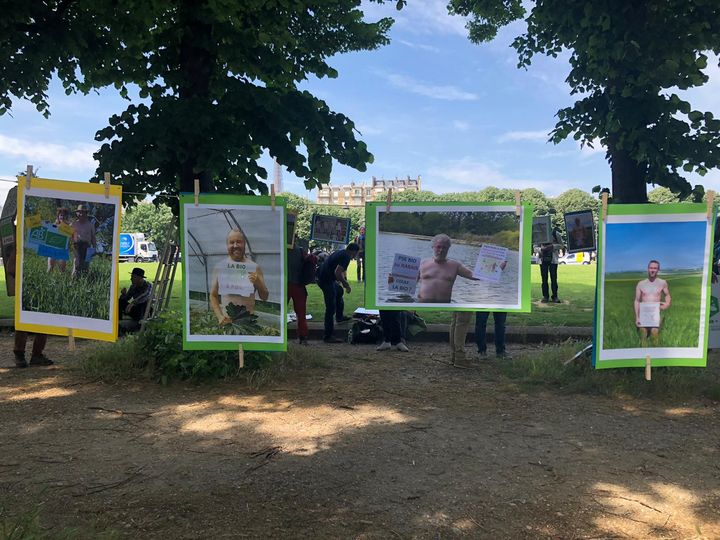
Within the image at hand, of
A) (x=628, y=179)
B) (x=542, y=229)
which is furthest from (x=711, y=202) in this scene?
(x=542, y=229)

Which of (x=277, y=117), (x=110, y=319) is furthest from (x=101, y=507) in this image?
(x=277, y=117)

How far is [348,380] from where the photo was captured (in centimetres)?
652

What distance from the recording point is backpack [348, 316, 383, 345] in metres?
9.12

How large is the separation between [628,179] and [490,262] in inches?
→ 90.1

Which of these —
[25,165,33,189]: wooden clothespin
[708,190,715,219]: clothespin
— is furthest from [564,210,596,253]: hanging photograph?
[25,165,33,189]: wooden clothespin

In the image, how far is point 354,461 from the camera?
4047 mm

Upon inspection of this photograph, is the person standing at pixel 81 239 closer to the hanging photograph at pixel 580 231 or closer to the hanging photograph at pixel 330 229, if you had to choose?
the hanging photograph at pixel 330 229

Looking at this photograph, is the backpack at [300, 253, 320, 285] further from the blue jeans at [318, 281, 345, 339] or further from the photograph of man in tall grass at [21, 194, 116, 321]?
the photograph of man in tall grass at [21, 194, 116, 321]

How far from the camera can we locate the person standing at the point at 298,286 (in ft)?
28.5

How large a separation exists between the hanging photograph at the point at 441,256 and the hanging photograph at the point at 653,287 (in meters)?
1.01

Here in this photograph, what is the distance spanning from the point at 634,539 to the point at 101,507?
3.13 m

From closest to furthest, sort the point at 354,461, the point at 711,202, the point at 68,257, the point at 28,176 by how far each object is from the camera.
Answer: the point at 354,461
the point at 28,176
the point at 68,257
the point at 711,202

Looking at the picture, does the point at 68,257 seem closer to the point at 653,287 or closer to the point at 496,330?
the point at 496,330

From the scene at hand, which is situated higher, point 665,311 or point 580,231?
point 580,231
